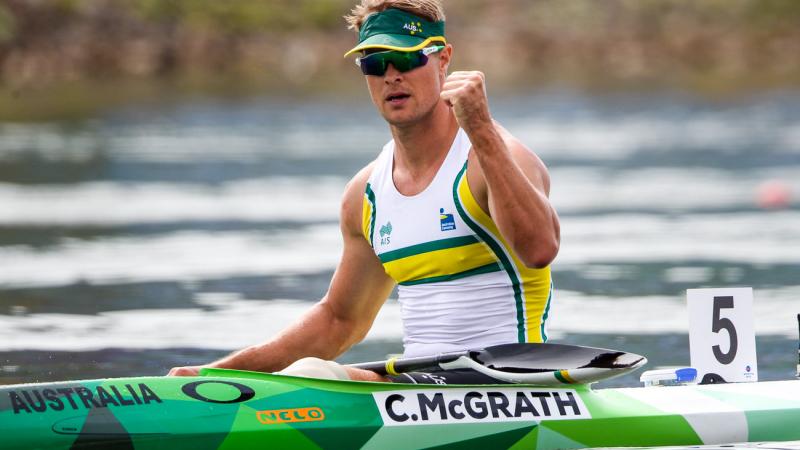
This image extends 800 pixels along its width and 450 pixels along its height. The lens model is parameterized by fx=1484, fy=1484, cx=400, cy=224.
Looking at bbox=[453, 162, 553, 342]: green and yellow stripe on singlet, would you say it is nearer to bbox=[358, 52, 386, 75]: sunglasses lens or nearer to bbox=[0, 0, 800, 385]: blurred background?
bbox=[358, 52, 386, 75]: sunglasses lens

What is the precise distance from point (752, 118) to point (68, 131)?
51.1 ft

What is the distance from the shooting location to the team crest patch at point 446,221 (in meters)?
6.23

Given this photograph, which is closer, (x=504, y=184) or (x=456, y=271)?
(x=504, y=184)

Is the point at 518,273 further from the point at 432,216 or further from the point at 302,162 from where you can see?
the point at 302,162

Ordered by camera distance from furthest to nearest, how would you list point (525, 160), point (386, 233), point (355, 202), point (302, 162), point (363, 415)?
point (302, 162) → point (355, 202) → point (386, 233) → point (525, 160) → point (363, 415)

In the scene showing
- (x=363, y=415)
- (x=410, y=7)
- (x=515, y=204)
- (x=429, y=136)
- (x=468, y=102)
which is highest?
(x=410, y=7)

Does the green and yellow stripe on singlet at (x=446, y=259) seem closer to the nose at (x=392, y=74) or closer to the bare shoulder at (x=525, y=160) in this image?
the bare shoulder at (x=525, y=160)

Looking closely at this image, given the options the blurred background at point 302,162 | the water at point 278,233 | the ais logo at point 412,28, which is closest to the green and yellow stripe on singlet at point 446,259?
the ais logo at point 412,28

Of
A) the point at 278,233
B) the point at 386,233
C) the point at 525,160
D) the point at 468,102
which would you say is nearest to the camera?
the point at 468,102

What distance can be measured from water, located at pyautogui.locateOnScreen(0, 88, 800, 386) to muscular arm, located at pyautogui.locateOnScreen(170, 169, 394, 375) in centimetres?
241

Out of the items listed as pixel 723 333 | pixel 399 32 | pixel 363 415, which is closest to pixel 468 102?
pixel 399 32

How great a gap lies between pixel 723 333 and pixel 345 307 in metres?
1.81

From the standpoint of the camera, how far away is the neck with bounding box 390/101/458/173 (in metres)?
6.33

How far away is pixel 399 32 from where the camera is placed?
6.27m
